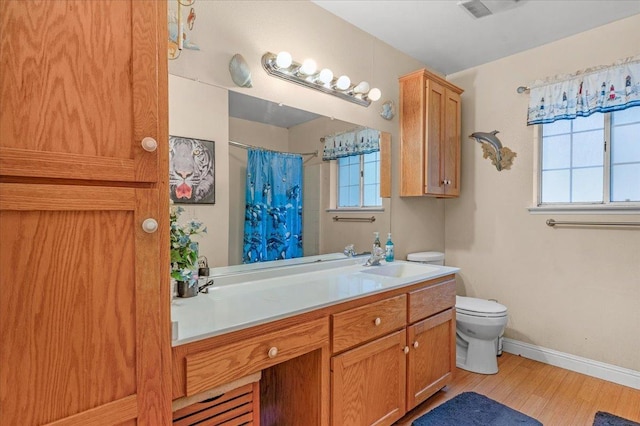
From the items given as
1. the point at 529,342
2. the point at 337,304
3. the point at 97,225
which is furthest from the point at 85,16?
the point at 529,342

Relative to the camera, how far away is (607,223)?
2.41 meters

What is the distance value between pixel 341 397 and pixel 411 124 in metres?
2.01

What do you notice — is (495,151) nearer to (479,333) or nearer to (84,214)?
(479,333)

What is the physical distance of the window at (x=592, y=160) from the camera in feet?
7.76

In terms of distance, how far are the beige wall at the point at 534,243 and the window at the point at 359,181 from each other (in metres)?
1.11

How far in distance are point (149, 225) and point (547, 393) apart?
268 cm

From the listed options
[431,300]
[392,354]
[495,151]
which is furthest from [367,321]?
[495,151]

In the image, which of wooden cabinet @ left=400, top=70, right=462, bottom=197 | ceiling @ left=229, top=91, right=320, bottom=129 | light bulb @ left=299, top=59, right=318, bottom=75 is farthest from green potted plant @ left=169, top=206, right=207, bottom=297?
wooden cabinet @ left=400, top=70, right=462, bottom=197

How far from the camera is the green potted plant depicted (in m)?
1.35

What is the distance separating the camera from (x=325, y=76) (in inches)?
81.9

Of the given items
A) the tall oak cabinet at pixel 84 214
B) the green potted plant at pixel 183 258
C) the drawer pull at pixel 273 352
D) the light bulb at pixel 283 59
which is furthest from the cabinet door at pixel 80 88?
the light bulb at pixel 283 59

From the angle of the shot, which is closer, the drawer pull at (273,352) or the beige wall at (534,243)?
the drawer pull at (273,352)

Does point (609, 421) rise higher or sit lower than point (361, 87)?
lower

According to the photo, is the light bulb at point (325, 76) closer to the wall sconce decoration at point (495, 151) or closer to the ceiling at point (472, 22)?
the ceiling at point (472, 22)
